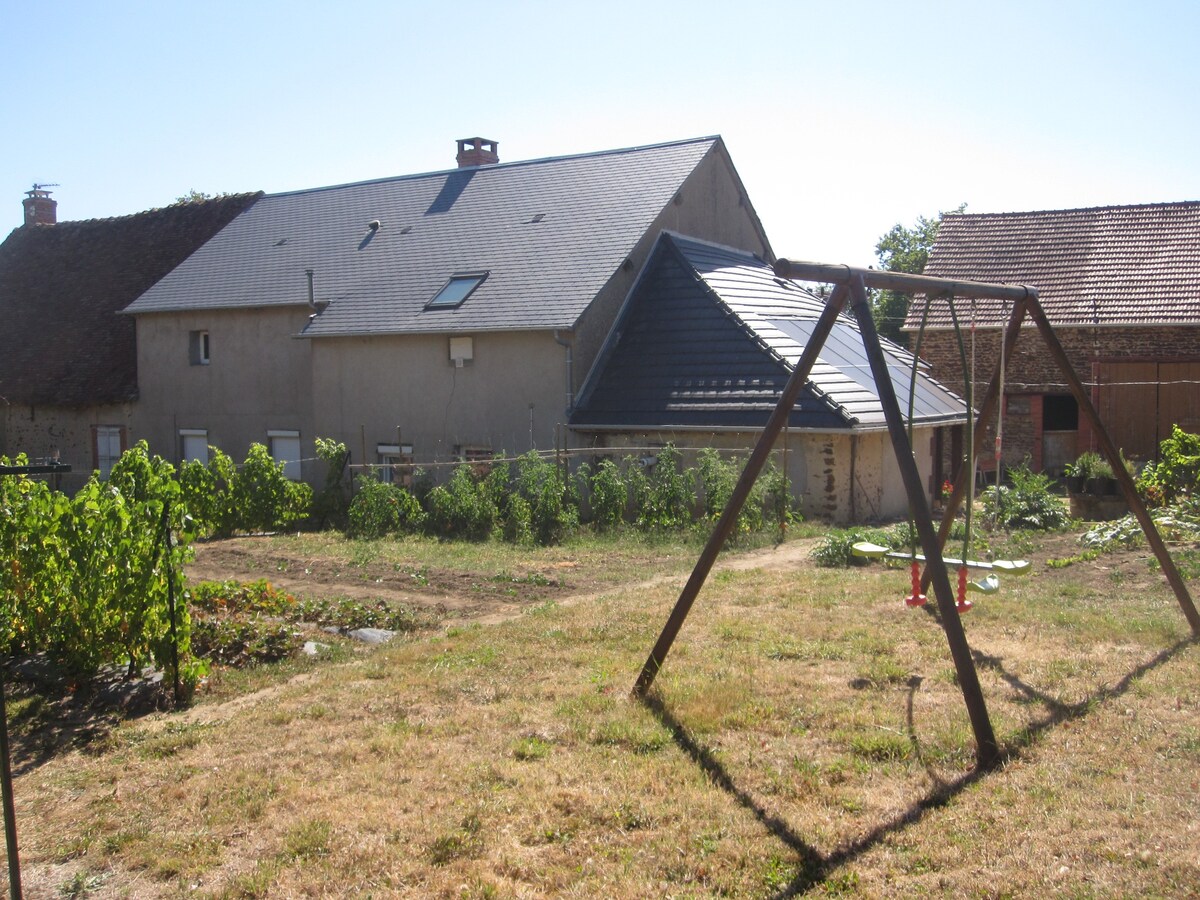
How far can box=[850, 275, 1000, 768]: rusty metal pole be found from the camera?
5.37 m

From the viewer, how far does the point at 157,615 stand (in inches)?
286

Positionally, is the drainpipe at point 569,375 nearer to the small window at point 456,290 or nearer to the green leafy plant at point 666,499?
the small window at point 456,290

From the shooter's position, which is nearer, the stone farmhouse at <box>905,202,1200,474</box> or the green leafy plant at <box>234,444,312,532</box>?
the green leafy plant at <box>234,444,312,532</box>

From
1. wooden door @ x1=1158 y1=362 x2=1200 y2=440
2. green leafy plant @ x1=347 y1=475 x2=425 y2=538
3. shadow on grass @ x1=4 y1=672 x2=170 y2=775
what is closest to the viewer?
shadow on grass @ x1=4 y1=672 x2=170 y2=775

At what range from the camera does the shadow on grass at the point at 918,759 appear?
4402mm

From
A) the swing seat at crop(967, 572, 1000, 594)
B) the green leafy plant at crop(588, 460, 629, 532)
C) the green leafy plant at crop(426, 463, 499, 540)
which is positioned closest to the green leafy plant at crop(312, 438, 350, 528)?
the green leafy plant at crop(426, 463, 499, 540)

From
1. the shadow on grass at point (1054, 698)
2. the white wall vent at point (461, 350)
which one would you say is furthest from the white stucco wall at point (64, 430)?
the shadow on grass at point (1054, 698)

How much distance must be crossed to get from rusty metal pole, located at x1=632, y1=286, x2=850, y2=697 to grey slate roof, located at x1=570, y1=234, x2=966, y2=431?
9.17 metres

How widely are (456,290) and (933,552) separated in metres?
15.9

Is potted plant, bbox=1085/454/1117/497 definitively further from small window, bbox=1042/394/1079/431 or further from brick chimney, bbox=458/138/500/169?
brick chimney, bbox=458/138/500/169

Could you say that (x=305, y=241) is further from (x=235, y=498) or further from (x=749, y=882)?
(x=749, y=882)

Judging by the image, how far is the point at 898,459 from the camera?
17.7 ft

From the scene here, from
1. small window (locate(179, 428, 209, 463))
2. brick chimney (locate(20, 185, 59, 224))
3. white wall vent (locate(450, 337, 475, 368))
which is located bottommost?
small window (locate(179, 428, 209, 463))

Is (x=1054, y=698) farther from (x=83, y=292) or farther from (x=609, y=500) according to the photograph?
(x=83, y=292)
